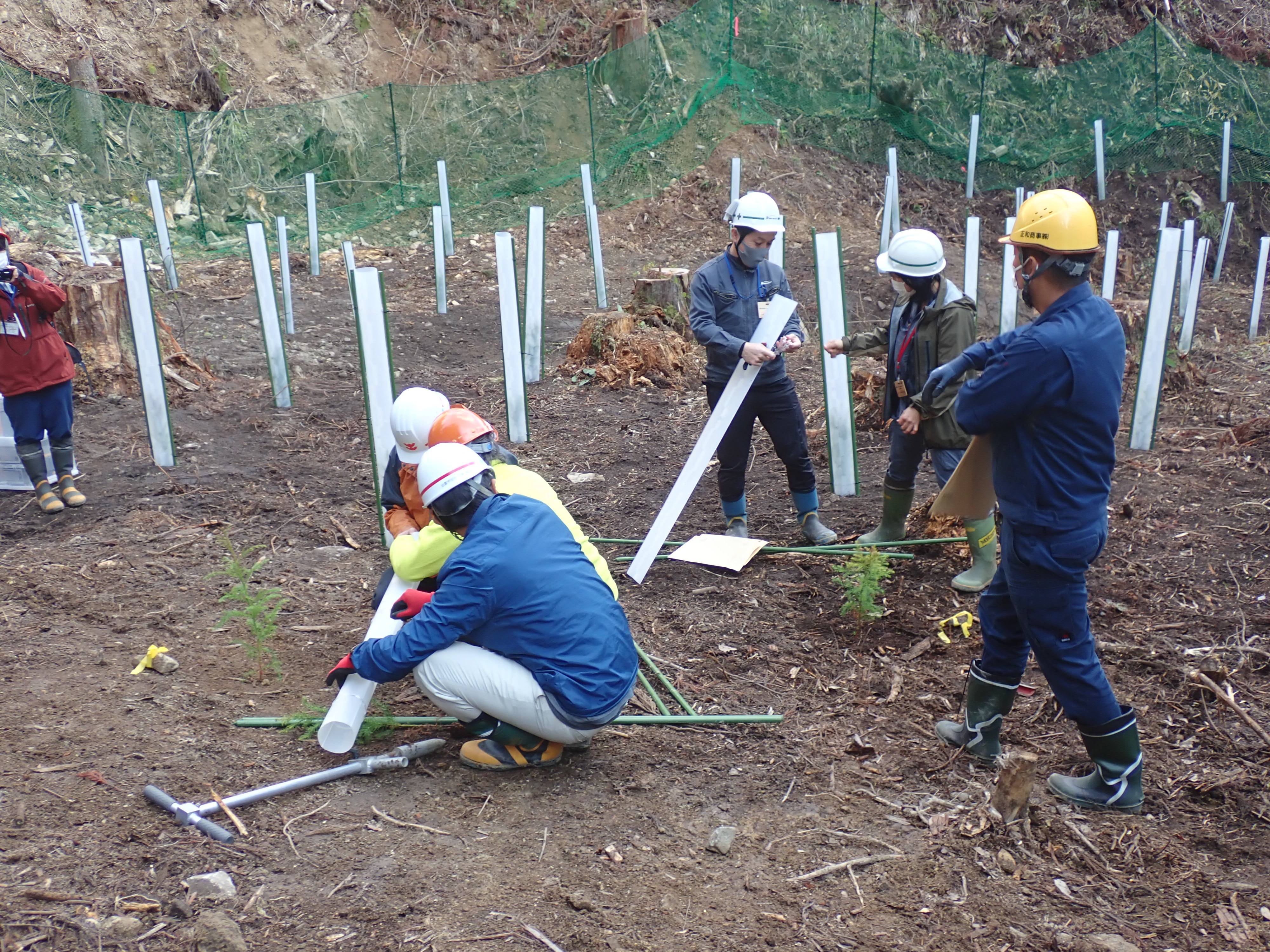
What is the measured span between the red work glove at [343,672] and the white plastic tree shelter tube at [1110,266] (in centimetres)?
902

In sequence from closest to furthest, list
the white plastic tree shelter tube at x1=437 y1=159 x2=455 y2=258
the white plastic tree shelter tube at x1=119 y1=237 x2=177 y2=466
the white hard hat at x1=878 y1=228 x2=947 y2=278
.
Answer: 1. the white hard hat at x1=878 y1=228 x2=947 y2=278
2. the white plastic tree shelter tube at x1=119 y1=237 x2=177 y2=466
3. the white plastic tree shelter tube at x1=437 y1=159 x2=455 y2=258

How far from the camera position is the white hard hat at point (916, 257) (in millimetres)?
4676

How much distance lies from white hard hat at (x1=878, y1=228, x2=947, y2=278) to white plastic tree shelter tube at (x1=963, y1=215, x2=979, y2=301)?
Result: 11.9ft

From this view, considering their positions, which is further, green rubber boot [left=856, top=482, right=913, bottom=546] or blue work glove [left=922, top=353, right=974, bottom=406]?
green rubber boot [left=856, top=482, right=913, bottom=546]

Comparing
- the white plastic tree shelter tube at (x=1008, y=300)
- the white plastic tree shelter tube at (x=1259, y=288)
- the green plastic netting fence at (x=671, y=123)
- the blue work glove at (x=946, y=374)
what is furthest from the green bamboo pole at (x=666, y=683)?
the green plastic netting fence at (x=671, y=123)

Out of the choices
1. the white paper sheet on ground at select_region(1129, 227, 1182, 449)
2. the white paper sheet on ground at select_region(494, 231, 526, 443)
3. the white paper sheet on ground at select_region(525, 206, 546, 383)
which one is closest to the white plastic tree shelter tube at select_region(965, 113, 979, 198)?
Result: the white paper sheet on ground at select_region(525, 206, 546, 383)

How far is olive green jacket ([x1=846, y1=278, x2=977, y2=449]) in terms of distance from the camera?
4.77 metres

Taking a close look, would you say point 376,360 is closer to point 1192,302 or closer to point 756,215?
point 756,215

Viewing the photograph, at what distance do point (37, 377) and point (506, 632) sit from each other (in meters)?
4.38

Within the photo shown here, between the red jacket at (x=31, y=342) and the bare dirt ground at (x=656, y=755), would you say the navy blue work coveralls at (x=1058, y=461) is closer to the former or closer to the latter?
the bare dirt ground at (x=656, y=755)

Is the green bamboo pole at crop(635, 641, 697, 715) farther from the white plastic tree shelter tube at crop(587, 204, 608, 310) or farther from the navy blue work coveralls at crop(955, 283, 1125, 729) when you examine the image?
the white plastic tree shelter tube at crop(587, 204, 608, 310)

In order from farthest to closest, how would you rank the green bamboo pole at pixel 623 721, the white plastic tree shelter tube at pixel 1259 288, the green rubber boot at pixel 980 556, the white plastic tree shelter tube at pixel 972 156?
1. the white plastic tree shelter tube at pixel 972 156
2. the white plastic tree shelter tube at pixel 1259 288
3. the green rubber boot at pixel 980 556
4. the green bamboo pole at pixel 623 721

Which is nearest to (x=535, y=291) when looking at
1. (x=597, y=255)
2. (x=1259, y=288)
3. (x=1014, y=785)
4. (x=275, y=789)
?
(x=597, y=255)

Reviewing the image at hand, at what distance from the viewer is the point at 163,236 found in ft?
38.9
